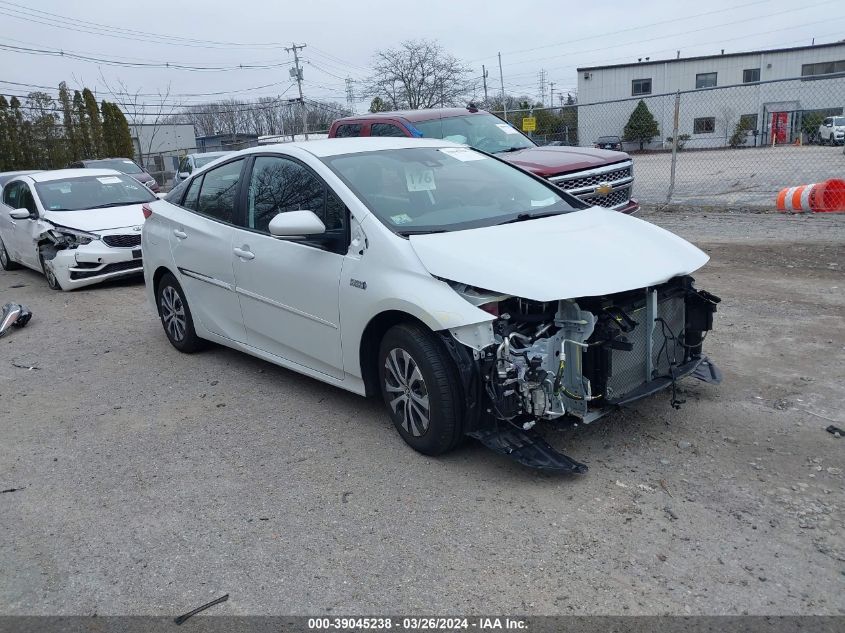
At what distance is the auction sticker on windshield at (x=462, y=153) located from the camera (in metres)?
5.29

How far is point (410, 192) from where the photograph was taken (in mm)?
4656

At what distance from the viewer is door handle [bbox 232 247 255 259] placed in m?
5.09

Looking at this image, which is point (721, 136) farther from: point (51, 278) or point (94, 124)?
point (51, 278)

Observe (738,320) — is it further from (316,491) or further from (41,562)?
(41,562)

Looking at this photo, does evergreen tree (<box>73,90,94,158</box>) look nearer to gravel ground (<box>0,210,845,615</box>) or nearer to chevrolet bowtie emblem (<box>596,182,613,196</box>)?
chevrolet bowtie emblem (<box>596,182,613,196</box>)

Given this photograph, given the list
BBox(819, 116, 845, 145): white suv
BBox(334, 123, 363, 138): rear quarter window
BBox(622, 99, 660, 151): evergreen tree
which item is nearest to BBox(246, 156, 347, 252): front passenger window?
BBox(334, 123, 363, 138): rear quarter window

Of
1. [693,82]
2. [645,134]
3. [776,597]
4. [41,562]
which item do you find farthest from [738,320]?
[693,82]

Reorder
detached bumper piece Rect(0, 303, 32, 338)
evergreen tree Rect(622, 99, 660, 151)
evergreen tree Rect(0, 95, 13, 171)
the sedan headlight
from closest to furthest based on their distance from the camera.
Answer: detached bumper piece Rect(0, 303, 32, 338)
the sedan headlight
evergreen tree Rect(0, 95, 13, 171)
evergreen tree Rect(622, 99, 660, 151)

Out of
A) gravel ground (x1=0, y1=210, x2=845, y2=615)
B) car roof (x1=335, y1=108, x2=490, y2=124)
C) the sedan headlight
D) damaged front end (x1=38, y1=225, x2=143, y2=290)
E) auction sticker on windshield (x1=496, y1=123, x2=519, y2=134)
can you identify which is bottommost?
gravel ground (x1=0, y1=210, x2=845, y2=615)

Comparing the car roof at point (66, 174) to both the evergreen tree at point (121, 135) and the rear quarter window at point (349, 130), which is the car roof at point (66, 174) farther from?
the evergreen tree at point (121, 135)

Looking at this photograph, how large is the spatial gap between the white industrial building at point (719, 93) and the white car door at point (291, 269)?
107ft

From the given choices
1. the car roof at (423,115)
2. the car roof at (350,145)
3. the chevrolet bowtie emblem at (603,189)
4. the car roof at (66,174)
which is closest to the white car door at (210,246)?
the car roof at (350,145)

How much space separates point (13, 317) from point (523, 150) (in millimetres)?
6527

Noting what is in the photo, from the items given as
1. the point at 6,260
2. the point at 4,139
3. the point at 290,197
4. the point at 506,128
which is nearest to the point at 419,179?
the point at 290,197
